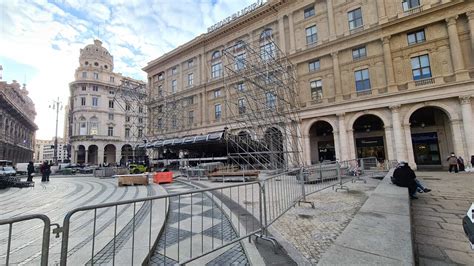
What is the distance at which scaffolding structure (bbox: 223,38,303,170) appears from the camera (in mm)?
19239

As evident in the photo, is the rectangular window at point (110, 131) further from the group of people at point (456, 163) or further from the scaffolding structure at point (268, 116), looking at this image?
the group of people at point (456, 163)

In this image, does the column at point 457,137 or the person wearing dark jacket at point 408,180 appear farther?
the column at point 457,137

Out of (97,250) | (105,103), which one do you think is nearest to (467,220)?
(97,250)

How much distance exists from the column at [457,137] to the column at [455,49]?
11.8 feet

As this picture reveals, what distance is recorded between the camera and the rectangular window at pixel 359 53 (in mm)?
21672

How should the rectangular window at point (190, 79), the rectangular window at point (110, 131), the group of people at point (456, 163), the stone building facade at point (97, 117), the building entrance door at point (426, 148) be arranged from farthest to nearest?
1. the rectangular window at point (110, 131)
2. the stone building facade at point (97, 117)
3. the rectangular window at point (190, 79)
4. the building entrance door at point (426, 148)
5. the group of people at point (456, 163)

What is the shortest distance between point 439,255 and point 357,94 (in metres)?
20.9

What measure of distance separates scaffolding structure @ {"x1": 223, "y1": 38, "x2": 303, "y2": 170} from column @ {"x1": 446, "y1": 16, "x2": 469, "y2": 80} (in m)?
12.9

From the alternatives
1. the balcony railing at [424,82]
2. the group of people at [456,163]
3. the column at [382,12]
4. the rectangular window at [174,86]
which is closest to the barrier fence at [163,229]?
the group of people at [456,163]

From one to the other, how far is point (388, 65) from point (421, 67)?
2523mm

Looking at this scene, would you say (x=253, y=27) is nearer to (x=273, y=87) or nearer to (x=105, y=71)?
(x=273, y=87)

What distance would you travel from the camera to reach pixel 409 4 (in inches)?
781

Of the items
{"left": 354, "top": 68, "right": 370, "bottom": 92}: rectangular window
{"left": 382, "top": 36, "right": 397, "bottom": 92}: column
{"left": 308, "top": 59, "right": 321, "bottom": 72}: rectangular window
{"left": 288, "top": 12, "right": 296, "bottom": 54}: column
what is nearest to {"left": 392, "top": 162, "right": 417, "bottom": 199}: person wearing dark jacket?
{"left": 382, "top": 36, "right": 397, "bottom": 92}: column

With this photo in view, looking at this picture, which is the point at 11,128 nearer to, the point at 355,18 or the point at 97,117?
the point at 97,117
